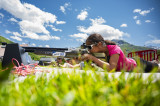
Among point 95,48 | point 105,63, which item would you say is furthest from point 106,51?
point 105,63

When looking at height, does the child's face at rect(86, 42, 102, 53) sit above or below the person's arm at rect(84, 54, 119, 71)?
above

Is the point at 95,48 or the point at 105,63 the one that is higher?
the point at 95,48

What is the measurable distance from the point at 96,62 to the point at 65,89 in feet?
6.10

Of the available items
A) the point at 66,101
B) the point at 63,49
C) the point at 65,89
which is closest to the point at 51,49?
the point at 63,49

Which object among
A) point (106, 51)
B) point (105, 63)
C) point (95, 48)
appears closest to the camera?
point (105, 63)

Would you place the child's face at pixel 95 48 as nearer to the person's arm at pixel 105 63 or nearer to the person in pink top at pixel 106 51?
the person in pink top at pixel 106 51

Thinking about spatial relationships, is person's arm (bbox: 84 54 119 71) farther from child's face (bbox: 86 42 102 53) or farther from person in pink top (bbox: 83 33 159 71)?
child's face (bbox: 86 42 102 53)

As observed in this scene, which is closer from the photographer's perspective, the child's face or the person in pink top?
the person in pink top

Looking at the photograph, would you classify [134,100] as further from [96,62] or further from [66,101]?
[96,62]

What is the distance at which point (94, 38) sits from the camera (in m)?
2.79

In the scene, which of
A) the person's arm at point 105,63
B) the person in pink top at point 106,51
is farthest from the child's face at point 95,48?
the person's arm at point 105,63

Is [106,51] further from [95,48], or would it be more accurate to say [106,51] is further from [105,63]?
[105,63]

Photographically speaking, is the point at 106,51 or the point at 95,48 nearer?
the point at 95,48

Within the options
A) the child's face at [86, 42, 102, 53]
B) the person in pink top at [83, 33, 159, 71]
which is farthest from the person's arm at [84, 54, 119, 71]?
the child's face at [86, 42, 102, 53]
